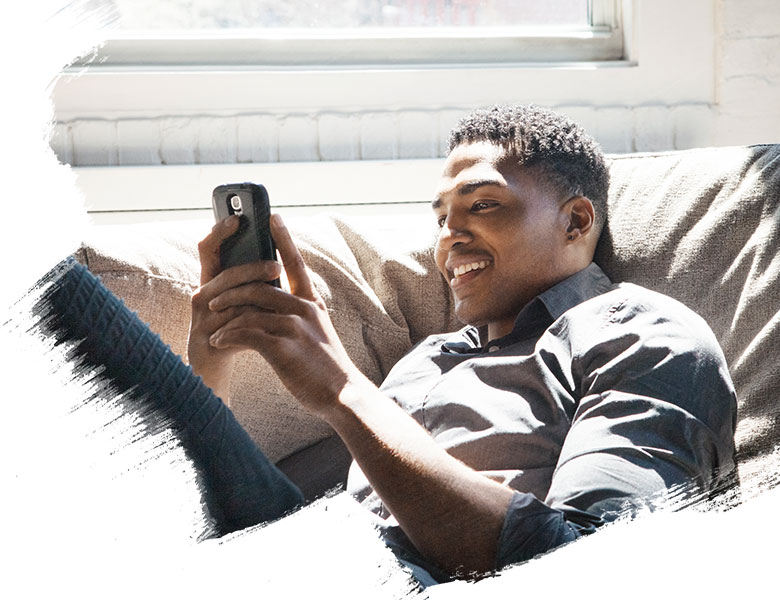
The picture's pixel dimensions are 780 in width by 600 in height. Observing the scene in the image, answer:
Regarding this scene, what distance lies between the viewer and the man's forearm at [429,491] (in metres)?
0.78

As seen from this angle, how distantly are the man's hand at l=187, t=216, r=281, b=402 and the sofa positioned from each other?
14 centimetres

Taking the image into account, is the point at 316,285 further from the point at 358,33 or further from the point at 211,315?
the point at 358,33

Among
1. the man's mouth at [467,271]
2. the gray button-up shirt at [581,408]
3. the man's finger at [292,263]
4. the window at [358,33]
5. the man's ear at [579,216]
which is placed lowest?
the gray button-up shirt at [581,408]

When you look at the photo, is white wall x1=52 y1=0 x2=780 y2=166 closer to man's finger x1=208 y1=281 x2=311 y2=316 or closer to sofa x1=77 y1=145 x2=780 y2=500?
sofa x1=77 y1=145 x2=780 y2=500

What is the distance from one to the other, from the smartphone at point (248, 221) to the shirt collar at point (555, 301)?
30 cm

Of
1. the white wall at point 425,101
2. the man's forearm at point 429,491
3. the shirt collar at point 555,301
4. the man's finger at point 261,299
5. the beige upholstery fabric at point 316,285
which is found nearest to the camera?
the man's forearm at point 429,491

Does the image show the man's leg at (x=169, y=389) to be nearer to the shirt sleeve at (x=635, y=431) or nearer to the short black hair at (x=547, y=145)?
the shirt sleeve at (x=635, y=431)

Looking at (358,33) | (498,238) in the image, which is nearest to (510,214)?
(498,238)

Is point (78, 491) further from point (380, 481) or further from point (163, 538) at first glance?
point (380, 481)

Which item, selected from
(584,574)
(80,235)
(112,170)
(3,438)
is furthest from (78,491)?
(112,170)

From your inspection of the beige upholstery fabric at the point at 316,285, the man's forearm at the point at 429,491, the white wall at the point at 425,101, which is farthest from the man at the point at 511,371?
the white wall at the point at 425,101

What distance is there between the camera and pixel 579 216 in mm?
1168

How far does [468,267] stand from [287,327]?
1.05 ft

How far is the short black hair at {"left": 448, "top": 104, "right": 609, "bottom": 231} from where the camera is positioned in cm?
115
